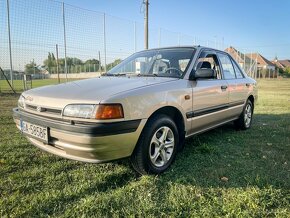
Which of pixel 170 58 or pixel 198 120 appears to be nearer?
pixel 198 120

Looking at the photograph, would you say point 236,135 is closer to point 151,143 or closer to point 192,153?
point 192,153

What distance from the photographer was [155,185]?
2.83 meters

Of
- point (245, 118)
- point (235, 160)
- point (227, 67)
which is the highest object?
point (227, 67)

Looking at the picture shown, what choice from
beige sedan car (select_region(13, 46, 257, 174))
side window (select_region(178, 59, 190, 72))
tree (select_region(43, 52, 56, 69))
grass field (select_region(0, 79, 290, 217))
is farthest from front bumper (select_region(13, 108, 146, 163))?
tree (select_region(43, 52, 56, 69))

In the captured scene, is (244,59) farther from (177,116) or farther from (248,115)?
(177,116)

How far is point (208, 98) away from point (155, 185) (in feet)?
5.58

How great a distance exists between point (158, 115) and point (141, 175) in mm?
718

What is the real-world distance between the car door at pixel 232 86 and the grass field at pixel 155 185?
90 centimetres

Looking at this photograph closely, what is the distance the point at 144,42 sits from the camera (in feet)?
47.4

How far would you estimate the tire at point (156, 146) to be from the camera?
9.49 ft

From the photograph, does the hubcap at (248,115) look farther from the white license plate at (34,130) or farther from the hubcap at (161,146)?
the white license plate at (34,130)

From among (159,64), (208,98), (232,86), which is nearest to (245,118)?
(232,86)

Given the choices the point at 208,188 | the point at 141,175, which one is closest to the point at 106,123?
the point at 141,175

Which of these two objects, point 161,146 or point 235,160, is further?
point 235,160
